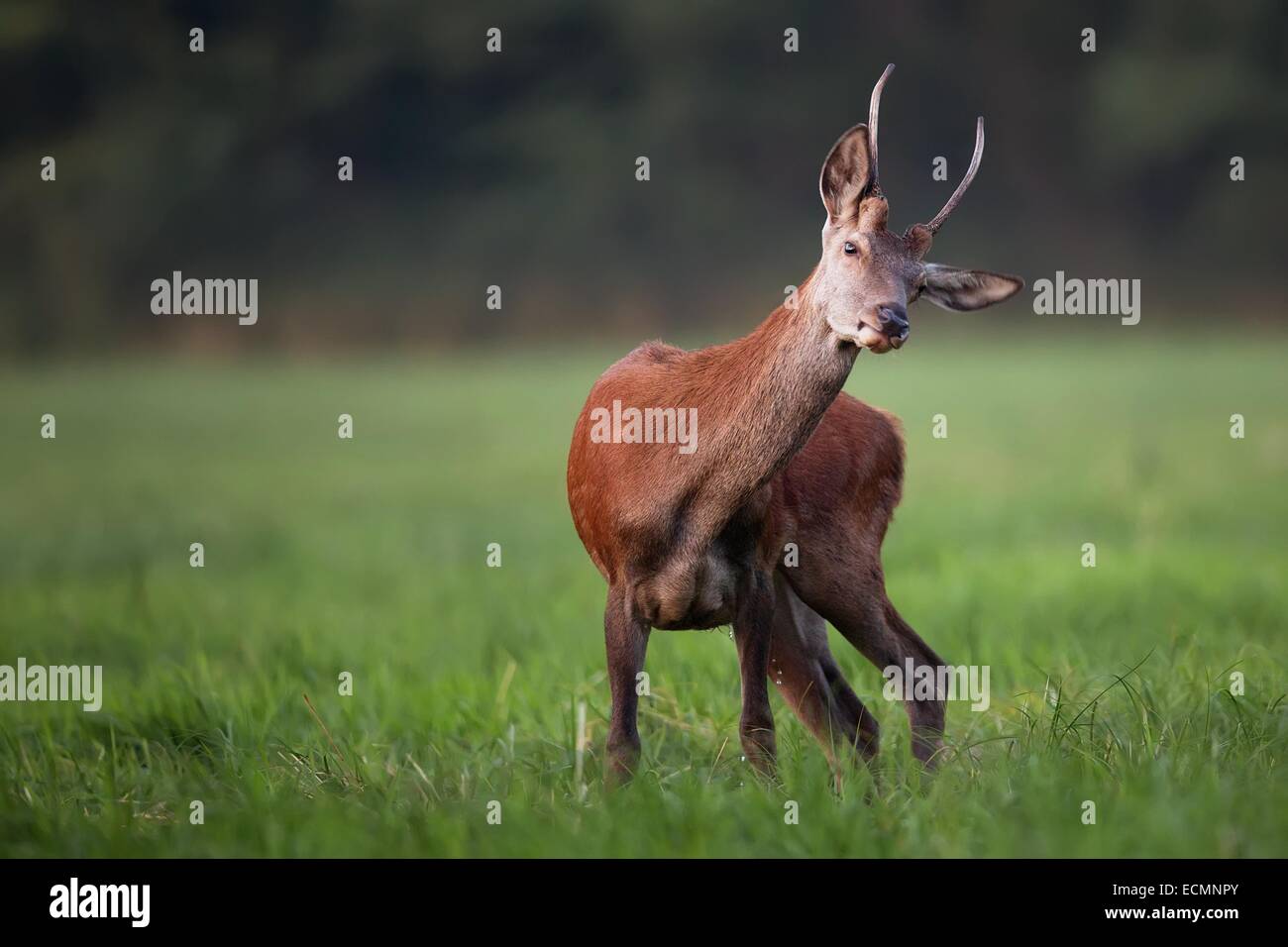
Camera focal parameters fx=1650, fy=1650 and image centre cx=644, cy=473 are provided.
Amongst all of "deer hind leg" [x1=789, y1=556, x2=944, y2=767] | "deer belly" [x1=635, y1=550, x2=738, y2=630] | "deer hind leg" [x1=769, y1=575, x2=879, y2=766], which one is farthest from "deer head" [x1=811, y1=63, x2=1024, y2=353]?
"deer hind leg" [x1=769, y1=575, x2=879, y2=766]

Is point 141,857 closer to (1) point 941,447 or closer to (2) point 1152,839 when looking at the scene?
(2) point 1152,839

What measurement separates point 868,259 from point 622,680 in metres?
1.61

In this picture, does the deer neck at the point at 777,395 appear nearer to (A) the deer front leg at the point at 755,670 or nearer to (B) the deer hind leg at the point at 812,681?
(A) the deer front leg at the point at 755,670

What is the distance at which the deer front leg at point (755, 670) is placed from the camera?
5.61 m

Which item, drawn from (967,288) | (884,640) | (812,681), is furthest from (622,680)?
(967,288)

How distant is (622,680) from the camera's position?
5508 mm

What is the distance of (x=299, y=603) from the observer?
35.6ft

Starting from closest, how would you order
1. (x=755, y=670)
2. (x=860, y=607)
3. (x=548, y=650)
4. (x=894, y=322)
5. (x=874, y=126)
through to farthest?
(x=894, y=322) < (x=874, y=126) < (x=755, y=670) < (x=860, y=607) < (x=548, y=650)

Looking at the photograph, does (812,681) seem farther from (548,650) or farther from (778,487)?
(548,650)

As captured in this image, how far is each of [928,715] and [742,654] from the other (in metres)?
0.88

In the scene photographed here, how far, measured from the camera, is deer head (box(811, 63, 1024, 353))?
5.00 metres

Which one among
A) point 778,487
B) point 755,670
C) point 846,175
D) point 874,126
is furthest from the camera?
point 778,487

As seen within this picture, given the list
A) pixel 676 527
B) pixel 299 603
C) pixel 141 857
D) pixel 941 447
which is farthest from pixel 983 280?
pixel 941 447
